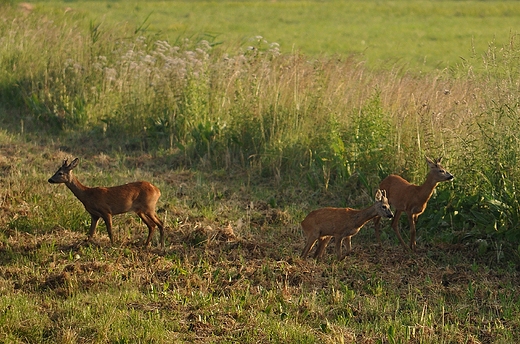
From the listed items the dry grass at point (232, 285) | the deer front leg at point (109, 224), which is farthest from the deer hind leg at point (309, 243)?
the deer front leg at point (109, 224)

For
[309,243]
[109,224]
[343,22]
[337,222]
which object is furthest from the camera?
[343,22]

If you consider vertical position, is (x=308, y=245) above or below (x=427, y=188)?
below

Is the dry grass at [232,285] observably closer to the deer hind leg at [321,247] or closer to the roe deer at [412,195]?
the deer hind leg at [321,247]

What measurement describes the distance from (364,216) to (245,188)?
3.00 metres

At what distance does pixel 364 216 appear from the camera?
27.1ft

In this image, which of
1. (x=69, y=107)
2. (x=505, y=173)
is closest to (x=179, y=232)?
(x=505, y=173)

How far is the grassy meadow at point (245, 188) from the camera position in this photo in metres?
6.87

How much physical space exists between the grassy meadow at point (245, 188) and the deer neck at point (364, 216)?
0.43m

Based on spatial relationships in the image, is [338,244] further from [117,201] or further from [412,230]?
[117,201]

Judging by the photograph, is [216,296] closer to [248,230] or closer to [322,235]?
[322,235]

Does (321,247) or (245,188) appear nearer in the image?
(321,247)

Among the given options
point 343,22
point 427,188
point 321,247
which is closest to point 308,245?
point 321,247

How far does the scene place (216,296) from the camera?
7359 mm

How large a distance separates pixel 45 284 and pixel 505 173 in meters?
4.72
